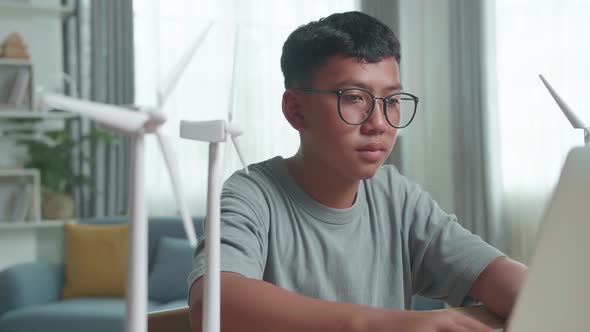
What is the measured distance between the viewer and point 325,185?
1.33 meters

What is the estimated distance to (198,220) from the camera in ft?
13.6

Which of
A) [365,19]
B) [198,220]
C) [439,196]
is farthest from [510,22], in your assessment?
[365,19]

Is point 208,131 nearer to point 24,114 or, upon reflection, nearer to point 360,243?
point 360,243

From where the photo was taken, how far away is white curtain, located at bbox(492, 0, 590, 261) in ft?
13.8

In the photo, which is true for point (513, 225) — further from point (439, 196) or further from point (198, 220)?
point (198, 220)

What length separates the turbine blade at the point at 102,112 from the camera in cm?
57

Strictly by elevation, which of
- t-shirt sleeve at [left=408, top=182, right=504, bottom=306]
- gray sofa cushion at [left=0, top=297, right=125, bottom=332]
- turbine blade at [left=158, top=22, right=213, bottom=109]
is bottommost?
gray sofa cushion at [left=0, top=297, right=125, bottom=332]

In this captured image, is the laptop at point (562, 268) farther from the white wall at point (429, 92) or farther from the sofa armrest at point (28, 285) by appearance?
the white wall at point (429, 92)

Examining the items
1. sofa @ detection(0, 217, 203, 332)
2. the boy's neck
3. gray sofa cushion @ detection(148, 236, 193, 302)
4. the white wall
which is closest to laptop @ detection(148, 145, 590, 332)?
the boy's neck

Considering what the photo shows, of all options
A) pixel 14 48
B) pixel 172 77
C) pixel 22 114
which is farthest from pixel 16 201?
pixel 172 77

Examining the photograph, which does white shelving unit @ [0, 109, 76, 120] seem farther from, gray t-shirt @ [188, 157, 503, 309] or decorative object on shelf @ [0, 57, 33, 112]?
gray t-shirt @ [188, 157, 503, 309]

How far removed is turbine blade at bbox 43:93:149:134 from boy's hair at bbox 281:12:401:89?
2.38ft

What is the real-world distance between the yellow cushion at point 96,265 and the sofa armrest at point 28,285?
7cm

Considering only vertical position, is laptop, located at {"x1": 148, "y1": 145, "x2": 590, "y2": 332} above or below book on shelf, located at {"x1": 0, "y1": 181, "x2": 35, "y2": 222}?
above
